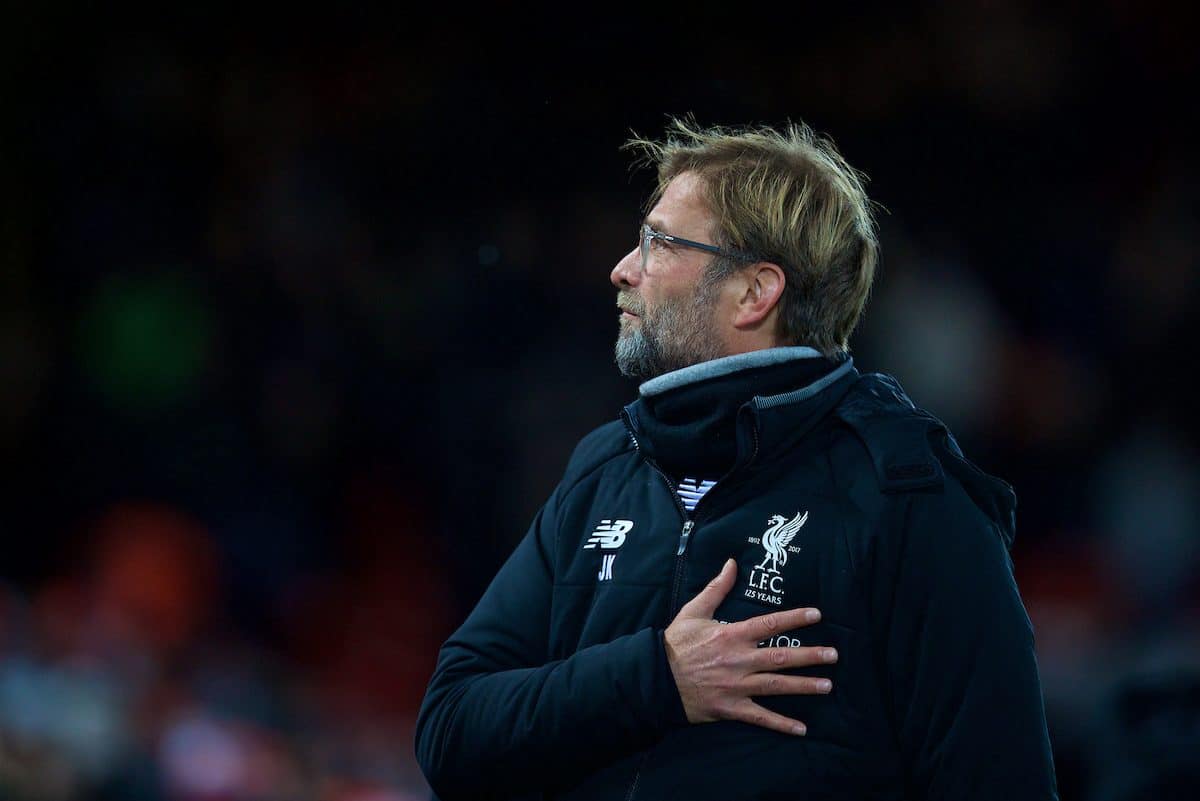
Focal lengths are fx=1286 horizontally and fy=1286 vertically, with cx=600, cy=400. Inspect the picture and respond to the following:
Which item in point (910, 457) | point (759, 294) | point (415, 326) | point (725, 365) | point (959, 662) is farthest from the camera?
point (415, 326)

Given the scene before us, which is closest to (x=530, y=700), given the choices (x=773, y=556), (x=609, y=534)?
(x=609, y=534)

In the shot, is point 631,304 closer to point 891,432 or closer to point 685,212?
point 685,212

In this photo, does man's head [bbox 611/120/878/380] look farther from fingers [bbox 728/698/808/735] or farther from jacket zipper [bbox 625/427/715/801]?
fingers [bbox 728/698/808/735]

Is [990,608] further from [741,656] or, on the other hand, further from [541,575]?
[541,575]

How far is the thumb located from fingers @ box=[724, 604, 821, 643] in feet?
0.13

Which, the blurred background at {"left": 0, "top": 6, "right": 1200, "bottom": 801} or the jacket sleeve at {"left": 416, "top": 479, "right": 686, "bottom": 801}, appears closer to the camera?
the jacket sleeve at {"left": 416, "top": 479, "right": 686, "bottom": 801}

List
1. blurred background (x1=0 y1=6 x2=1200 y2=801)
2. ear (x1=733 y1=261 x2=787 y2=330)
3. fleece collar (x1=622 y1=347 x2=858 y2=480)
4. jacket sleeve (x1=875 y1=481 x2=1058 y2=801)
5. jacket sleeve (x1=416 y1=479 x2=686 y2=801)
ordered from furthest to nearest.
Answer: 1. blurred background (x1=0 y1=6 x2=1200 y2=801)
2. ear (x1=733 y1=261 x2=787 y2=330)
3. fleece collar (x1=622 y1=347 x2=858 y2=480)
4. jacket sleeve (x1=416 y1=479 x2=686 y2=801)
5. jacket sleeve (x1=875 y1=481 x2=1058 y2=801)

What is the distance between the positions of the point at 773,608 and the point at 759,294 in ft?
1.56

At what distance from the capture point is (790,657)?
1516 millimetres

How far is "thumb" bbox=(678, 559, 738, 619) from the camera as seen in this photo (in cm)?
156

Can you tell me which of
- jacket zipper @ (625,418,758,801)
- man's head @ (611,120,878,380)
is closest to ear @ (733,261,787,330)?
man's head @ (611,120,878,380)

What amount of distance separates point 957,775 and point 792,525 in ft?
1.15

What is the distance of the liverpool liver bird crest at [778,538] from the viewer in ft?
5.22

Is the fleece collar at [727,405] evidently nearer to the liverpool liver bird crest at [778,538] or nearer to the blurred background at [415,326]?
the liverpool liver bird crest at [778,538]
